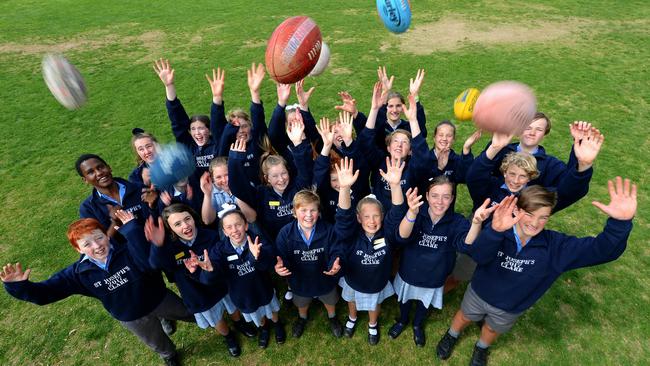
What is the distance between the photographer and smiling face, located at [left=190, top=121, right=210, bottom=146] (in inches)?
190

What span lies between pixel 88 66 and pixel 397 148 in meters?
11.8

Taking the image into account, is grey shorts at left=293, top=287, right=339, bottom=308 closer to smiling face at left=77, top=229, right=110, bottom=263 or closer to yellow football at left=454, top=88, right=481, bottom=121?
smiling face at left=77, top=229, right=110, bottom=263

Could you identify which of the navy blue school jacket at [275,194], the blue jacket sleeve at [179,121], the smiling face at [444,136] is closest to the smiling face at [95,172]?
the blue jacket sleeve at [179,121]

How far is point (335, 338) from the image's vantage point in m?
4.28

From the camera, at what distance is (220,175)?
4.07m

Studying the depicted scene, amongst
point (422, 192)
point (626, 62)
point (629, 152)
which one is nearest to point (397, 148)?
→ point (422, 192)

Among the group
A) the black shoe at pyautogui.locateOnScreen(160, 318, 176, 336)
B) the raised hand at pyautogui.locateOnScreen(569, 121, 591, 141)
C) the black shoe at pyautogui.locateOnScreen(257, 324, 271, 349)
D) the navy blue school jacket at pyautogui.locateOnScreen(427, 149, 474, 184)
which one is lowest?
the black shoe at pyautogui.locateOnScreen(257, 324, 271, 349)

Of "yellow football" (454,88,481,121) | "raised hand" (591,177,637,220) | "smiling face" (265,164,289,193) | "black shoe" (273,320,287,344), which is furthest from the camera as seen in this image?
"yellow football" (454,88,481,121)

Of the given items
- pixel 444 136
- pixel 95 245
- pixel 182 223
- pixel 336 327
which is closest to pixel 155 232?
pixel 182 223

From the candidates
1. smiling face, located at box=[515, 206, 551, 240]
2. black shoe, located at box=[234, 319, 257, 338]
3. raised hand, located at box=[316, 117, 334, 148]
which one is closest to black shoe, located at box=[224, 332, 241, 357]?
black shoe, located at box=[234, 319, 257, 338]

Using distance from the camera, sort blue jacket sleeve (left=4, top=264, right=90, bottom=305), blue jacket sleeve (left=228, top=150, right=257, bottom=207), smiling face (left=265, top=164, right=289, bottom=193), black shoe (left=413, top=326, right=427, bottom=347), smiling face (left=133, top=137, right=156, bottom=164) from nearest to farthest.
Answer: blue jacket sleeve (left=4, top=264, right=90, bottom=305) → blue jacket sleeve (left=228, top=150, right=257, bottom=207) → smiling face (left=265, top=164, right=289, bottom=193) → black shoe (left=413, top=326, right=427, bottom=347) → smiling face (left=133, top=137, right=156, bottom=164)

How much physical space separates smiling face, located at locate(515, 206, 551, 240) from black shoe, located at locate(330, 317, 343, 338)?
2295mm

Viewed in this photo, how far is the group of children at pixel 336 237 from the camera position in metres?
3.16

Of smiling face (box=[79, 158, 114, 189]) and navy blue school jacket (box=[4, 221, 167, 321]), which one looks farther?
smiling face (box=[79, 158, 114, 189])
